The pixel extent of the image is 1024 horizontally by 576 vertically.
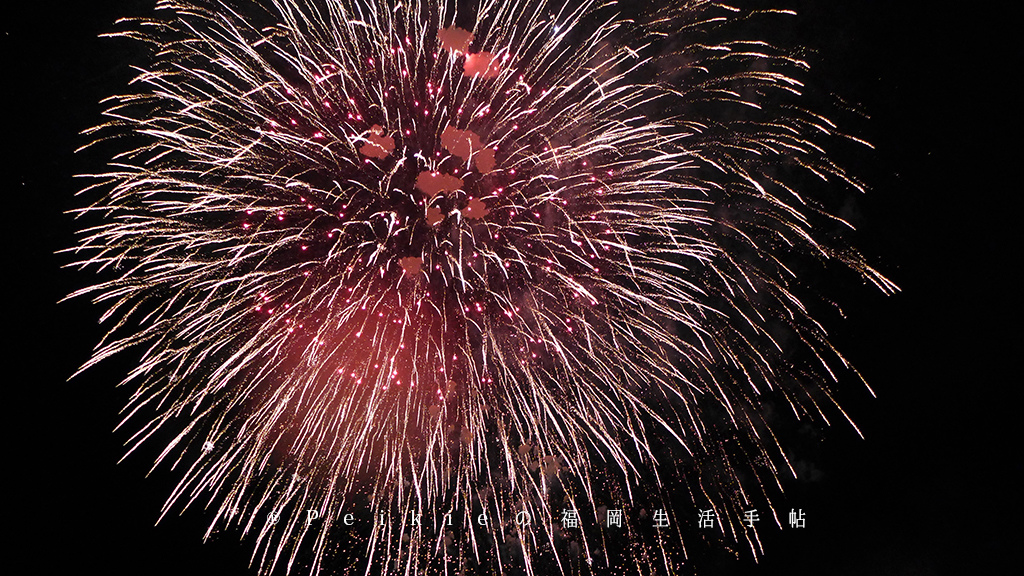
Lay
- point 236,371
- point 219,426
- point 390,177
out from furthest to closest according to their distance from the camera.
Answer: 1. point 219,426
2. point 236,371
3. point 390,177

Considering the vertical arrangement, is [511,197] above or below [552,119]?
below

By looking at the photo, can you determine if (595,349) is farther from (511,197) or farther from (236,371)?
(236,371)

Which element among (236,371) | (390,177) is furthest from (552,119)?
(236,371)

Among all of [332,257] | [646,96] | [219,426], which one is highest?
[646,96]

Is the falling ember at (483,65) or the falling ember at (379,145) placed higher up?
the falling ember at (483,65)

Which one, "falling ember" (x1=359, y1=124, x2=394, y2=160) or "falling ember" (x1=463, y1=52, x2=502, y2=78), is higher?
"falling ember" (x1=463, y1=52, x2=502, y2=78)

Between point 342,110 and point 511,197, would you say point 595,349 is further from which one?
point 342,110

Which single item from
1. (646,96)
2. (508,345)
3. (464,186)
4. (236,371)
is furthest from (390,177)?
(646,96)

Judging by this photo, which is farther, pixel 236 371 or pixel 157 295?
pixel 157 295

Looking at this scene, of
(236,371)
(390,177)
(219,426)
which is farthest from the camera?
(219,426)
